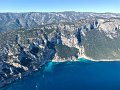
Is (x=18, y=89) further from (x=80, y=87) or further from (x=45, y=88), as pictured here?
(x=80, y=87)

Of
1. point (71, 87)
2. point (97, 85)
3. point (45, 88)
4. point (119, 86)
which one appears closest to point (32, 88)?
point (45, 88)

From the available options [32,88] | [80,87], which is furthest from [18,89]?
[80,87]

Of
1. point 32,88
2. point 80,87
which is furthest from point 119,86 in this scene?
point 32,88

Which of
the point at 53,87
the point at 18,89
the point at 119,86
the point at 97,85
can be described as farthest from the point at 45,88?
the point at 119,86

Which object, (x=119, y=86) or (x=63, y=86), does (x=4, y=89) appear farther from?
(x=119, y=86)

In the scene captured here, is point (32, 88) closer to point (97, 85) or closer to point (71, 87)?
point (71, 87)
